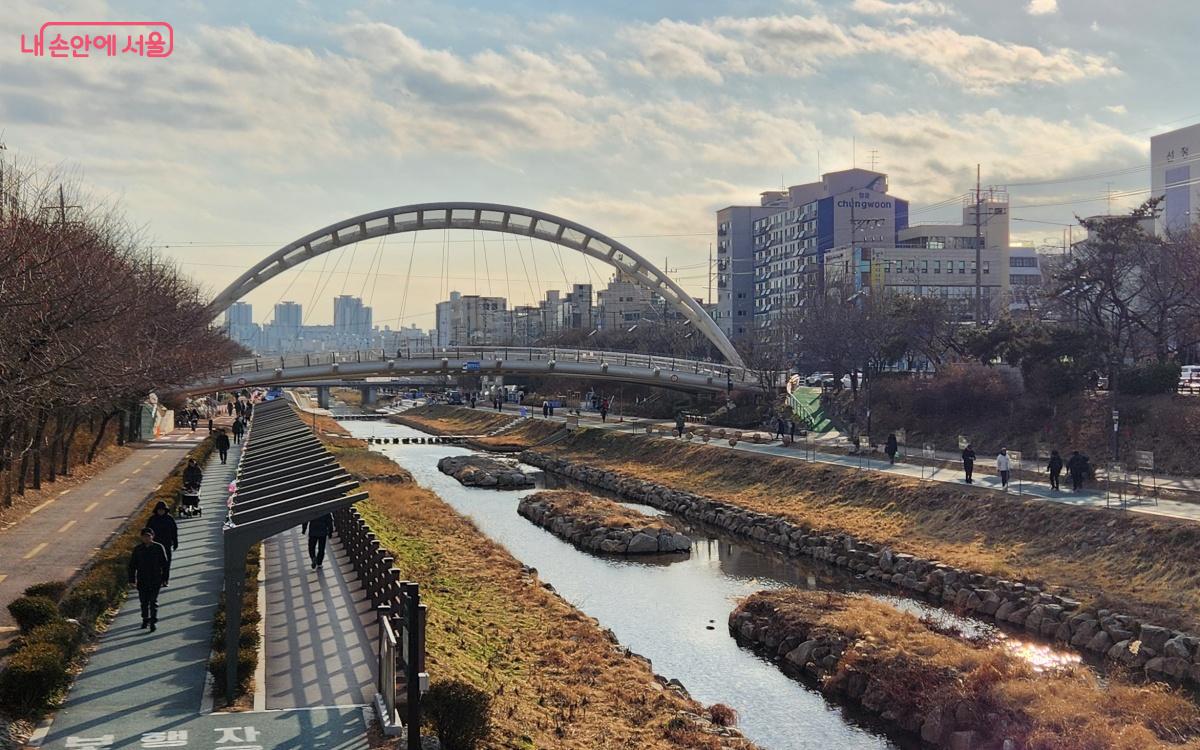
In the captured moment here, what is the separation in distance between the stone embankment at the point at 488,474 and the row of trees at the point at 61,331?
612 inches

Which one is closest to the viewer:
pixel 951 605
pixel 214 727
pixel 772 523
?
pixel 214 727

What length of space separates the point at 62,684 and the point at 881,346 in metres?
48.9

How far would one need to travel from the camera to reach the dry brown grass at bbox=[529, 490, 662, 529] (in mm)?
33406

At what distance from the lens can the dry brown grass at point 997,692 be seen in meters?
14.0

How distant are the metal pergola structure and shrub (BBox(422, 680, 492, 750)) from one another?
280cm

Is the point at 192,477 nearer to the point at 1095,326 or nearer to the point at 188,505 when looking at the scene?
the point at 188,505

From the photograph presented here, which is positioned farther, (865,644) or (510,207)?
(510,207)

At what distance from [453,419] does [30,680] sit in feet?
291

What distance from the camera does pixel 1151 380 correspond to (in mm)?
39312

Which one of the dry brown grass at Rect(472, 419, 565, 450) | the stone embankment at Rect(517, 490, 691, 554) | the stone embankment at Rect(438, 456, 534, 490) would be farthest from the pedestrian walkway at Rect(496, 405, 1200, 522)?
the dry brown grass at Rect(472, 419, 565, 450)

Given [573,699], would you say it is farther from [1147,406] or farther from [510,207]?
[510,207]

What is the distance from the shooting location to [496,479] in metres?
Answer: 49.9

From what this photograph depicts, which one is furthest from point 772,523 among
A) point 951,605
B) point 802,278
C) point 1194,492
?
point 802,278

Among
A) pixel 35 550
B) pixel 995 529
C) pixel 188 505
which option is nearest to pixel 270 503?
pixel 35 550
